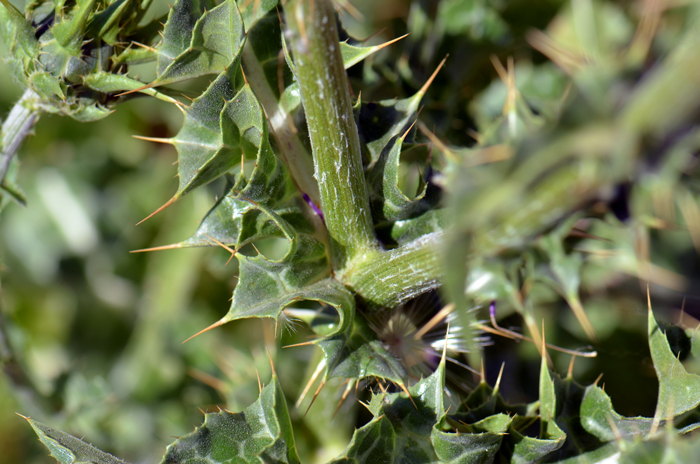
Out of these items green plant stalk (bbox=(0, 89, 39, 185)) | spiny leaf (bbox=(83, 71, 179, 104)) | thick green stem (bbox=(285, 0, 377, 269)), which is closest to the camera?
thick green stem (bbox=(285, 0, 377, 269))

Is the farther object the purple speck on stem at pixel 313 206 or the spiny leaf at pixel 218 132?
the purple speck on stem at pixel 313 206

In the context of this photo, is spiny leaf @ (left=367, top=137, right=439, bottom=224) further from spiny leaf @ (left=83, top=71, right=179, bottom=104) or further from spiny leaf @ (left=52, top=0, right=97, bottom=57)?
spiny leaf @ (left=52, top=0, right=97, bottom=57)

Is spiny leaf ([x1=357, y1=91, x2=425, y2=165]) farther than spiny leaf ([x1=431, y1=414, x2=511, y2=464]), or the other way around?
spiny leaf ([x1=357, y1=91, x2=425, y2=165])

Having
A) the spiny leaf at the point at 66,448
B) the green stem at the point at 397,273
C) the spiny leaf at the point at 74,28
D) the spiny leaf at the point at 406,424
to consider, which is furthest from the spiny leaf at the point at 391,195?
the spiny leaf at the point at 66,448

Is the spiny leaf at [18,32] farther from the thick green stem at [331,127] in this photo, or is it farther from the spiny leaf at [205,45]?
the thick green stem at [331,127]

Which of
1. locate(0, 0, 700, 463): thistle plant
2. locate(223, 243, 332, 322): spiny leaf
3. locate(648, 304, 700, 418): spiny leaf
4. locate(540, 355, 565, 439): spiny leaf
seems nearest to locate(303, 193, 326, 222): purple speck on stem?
locate(0, 0, 700, 463): thistle plant

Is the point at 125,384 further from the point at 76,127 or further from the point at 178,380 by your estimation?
the point at 76,127

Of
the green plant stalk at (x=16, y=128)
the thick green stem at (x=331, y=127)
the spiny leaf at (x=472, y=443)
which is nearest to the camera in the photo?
the thick green stem at (x=331, y=127)
